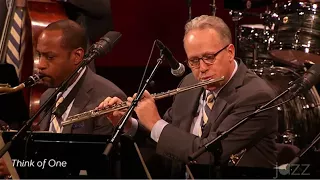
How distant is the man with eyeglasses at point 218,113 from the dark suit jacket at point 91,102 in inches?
11.5

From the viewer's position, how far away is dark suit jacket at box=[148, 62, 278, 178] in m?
3.73

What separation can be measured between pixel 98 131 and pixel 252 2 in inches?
111

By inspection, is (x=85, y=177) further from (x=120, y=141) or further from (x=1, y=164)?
(x=1, y=164)

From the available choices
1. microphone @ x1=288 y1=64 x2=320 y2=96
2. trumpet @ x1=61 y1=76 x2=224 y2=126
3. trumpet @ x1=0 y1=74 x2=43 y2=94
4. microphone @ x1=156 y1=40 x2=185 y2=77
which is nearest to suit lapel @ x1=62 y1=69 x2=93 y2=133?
trumpet @ x1=61 y1=76 x2=224 y2=126

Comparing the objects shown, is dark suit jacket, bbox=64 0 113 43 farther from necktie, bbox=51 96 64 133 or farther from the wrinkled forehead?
necktie, bbox=51 96 64 133

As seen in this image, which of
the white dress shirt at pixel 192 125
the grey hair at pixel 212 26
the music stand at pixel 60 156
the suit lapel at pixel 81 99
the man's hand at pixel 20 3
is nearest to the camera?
the music stand at pixel 60 156

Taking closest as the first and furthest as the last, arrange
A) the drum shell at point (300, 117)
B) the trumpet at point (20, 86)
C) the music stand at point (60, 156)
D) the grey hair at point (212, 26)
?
the music stand at point (60, 156) < the trumpet at point (20, 86) < the grey hair at point (212, 26) < the drum shell at point (300, 117)

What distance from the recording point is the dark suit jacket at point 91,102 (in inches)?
163

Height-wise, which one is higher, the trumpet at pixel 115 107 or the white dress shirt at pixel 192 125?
the trumpet at pixel 115 107

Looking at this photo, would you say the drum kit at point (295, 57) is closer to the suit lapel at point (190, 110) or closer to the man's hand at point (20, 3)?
the suit lapel at point (190, 110)

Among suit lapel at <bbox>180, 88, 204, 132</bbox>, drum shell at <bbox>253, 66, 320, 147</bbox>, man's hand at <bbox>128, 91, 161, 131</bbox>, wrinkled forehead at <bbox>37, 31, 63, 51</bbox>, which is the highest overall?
wrinkled forehead at <bbox>37, 31, 63, 51</bbox>

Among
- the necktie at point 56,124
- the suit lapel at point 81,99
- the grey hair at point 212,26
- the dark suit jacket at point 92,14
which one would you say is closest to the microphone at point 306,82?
the grey hair at point 212,26

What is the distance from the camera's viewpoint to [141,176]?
3080 millimetres

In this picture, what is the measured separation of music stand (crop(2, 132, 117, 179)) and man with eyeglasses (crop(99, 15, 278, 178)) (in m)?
0.54
